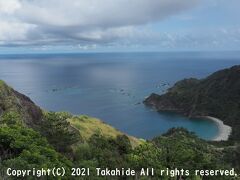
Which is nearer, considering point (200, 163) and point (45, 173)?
point (45, 173)

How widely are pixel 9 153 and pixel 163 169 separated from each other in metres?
12.9

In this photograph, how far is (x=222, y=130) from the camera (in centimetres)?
16212

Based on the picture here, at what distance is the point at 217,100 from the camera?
19738 cm

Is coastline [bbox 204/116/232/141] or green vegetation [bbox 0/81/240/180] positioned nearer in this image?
green vegetation [bbox 0/81/240/180]

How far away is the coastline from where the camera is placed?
5816 inches

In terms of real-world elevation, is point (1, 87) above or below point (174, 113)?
above

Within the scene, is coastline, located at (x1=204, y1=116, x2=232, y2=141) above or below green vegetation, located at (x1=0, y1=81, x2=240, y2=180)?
below

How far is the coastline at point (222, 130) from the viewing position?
148 m

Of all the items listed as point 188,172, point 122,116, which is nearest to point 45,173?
point 188,172

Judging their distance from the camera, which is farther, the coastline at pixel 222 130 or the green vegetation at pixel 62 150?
the coastline at pixel 222 130

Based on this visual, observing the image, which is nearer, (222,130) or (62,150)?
(62,150)

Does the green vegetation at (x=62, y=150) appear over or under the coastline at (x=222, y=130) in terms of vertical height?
over

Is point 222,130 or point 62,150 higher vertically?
point 62,150

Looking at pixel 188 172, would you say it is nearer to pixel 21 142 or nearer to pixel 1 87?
pixel 21 142
